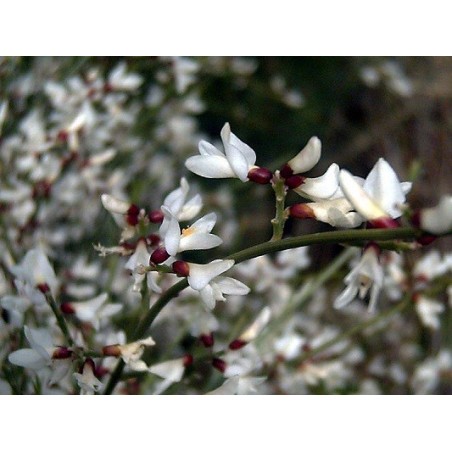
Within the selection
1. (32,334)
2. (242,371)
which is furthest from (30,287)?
(242,371)

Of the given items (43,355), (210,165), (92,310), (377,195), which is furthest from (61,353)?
(377,195)

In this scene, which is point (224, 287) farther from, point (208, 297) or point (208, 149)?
point (208, 149)

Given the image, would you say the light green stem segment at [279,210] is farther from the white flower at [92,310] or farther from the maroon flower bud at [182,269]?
the white flower at [92,310]

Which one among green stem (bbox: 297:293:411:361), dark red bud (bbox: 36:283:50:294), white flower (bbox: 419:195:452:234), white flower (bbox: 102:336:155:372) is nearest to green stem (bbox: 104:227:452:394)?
white flower (bbox: 419:195:452:234)

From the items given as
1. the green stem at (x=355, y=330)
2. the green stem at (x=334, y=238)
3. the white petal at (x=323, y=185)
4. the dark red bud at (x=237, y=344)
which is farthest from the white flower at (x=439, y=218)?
the green stem at (x=355, y=330)

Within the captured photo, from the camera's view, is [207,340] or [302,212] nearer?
[302,212]
